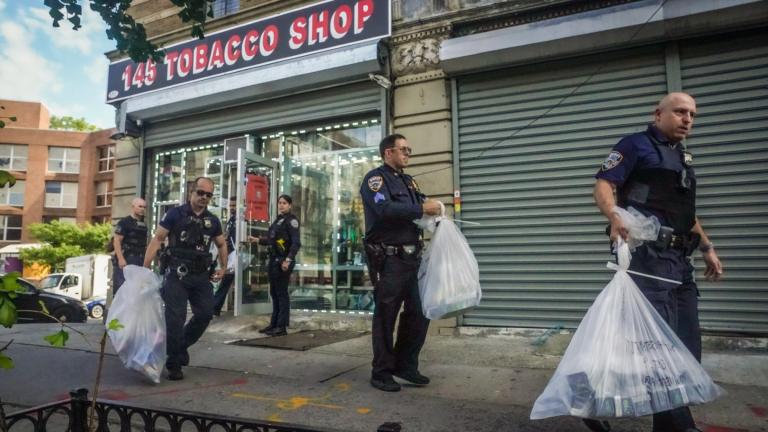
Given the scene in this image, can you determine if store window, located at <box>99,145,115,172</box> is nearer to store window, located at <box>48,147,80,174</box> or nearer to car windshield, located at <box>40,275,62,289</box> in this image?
store window, located at <box>48,147,80,174</box>

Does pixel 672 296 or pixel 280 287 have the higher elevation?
pixel 672 296

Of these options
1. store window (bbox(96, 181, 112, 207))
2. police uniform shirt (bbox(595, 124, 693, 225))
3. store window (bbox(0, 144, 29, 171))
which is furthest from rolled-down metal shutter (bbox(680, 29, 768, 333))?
store window (bbox(0, 144, 29, 171))

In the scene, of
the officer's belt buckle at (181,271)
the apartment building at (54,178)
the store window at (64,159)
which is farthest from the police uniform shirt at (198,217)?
the store window at (64,159)

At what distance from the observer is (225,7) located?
908 cm

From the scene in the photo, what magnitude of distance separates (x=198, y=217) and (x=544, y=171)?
3.98 m

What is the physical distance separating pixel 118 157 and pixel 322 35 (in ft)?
17.0

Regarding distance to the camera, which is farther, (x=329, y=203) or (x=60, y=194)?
(x=60, y=194)

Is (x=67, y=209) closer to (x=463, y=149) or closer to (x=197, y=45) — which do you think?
(x=197, y=45)

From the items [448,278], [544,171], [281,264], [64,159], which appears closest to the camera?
[448,278]

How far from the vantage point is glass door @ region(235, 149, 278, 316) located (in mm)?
7555

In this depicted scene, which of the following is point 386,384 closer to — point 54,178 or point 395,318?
point 395,318

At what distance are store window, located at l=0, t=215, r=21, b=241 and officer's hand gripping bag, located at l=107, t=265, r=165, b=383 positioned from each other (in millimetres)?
45860

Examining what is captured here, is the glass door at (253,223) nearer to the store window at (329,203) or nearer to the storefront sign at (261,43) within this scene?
the store window at (329,203)

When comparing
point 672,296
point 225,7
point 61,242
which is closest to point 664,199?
point 672,296
